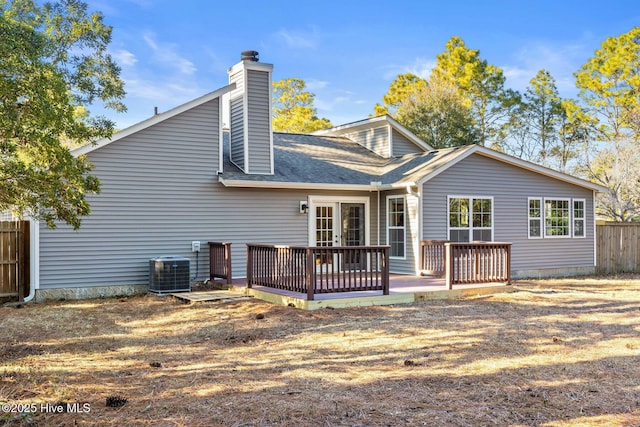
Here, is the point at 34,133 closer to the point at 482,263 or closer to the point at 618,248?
the point at 482,263

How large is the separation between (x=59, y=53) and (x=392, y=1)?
1178cm

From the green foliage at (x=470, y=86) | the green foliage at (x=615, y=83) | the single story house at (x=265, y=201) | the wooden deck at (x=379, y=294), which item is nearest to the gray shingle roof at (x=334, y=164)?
the single story house at (x=265, y=201)

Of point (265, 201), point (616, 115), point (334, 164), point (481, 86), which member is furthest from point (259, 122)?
point (481, 86)

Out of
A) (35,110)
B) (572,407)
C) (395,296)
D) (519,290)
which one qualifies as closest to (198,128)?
(395,296)

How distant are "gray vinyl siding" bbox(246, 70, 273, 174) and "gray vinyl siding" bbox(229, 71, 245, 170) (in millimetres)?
191

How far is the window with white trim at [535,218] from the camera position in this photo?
14.9m

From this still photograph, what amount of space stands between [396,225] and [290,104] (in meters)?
24.4

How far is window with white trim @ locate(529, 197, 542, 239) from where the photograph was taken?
585 inches

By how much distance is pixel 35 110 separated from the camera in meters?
5.27

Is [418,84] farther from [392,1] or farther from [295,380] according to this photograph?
[295,380]

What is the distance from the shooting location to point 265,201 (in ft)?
41.6

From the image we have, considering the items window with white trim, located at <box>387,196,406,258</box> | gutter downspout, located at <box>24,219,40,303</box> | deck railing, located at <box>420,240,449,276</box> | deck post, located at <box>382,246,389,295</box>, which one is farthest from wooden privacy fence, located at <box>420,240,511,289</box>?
gutter downspout, located at <box>24,219,40,303</box>

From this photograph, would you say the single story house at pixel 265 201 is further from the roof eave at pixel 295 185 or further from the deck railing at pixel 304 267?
the deck railing at pixel 304 267

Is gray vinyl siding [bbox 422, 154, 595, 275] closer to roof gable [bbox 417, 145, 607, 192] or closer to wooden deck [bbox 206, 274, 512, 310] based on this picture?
roof gable [bbox 417, 145, 607, 192]
